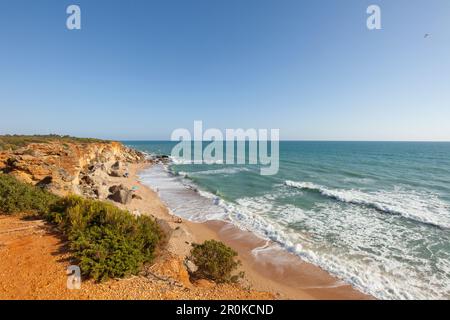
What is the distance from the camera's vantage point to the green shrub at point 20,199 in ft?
28.0

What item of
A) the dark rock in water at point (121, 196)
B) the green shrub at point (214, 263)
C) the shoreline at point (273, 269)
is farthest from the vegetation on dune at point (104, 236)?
the dark rock in water at point (121, 196)

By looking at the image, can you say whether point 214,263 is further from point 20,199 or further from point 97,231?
point 20,199

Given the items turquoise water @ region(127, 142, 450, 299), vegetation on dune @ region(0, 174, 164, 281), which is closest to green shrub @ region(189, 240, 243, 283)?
vegetation on dune @ region(0, 174, 164, 281)

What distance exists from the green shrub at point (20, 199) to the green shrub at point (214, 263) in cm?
608

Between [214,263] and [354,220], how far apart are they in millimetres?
13747

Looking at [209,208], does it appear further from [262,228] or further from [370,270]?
[370,270]

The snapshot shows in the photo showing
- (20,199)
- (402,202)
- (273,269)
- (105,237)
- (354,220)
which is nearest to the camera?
(105,237)

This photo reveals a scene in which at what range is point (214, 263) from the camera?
7.73 metres

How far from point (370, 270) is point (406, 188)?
73.6 feet

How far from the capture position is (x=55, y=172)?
1388 centimetres

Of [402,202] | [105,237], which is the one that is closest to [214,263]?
[105,237]

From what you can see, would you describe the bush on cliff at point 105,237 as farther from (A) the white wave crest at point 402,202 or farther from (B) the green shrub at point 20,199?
(A) the white wave crest at point 402,202

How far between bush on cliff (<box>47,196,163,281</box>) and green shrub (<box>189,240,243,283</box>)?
69.7 inches
